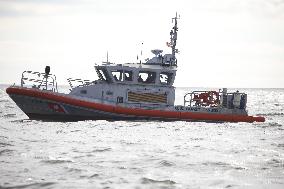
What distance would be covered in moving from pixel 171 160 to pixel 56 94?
907cm

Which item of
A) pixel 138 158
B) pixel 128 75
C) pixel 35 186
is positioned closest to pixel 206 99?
pixel 128 75

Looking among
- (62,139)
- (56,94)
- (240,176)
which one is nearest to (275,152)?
(240,176)

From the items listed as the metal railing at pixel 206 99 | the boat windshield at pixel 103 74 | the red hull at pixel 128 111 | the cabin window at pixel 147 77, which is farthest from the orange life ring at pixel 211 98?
the boat windshield at pixel 103 74

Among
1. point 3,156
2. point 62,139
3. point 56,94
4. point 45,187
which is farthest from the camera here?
point 56,94

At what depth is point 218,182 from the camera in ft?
23.5

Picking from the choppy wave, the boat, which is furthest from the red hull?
the choppy wave

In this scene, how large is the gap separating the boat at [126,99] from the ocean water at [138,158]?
6.08ft

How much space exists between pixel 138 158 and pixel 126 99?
881 centimetres

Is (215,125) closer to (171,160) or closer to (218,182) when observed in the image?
(171,160)

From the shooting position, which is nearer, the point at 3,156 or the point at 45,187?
the point at 45,187

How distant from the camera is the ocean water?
7.09 metres

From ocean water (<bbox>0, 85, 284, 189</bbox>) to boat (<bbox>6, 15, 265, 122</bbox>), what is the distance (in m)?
1.85

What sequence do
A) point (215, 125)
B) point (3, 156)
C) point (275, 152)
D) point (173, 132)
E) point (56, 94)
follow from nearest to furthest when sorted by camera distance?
1. point (3, 156)
2. point (275, 152)
3. point (173, 132)
4. point (56, 94)
5. point (215, 125)

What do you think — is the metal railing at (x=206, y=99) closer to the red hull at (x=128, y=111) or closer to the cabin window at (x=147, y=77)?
the red hull at (x=128, y=111)
